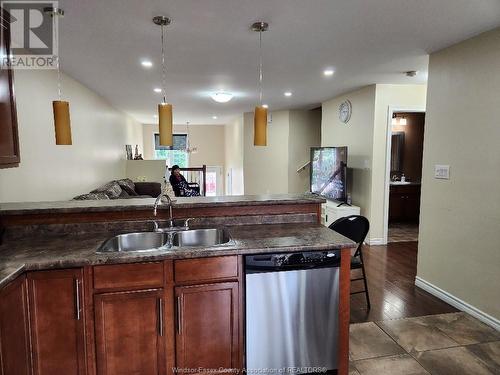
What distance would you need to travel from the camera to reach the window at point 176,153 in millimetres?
11383

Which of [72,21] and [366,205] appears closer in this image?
[72,21]

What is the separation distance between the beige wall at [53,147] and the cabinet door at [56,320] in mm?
1466

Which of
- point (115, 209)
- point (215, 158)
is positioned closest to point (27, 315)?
point (115, 209)

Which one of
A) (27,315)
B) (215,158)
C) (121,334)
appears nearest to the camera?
(27,315)

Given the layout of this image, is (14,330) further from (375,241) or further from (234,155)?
(234,155)

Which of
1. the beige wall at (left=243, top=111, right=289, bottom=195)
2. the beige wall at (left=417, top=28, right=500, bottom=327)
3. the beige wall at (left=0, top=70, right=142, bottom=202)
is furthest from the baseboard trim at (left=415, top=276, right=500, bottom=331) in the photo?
the beige wall at (left=243, top=111, right=289, bottom=195)

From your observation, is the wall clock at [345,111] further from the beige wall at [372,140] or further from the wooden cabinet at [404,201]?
the wooden cabinet at [404,201]

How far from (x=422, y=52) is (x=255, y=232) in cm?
257

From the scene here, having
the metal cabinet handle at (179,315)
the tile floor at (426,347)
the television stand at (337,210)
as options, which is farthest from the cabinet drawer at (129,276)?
the television stand at (337,210)

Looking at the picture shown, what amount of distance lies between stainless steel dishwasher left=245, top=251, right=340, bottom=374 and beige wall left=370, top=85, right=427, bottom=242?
10.5 feet

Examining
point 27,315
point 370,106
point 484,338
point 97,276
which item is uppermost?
point 370,106

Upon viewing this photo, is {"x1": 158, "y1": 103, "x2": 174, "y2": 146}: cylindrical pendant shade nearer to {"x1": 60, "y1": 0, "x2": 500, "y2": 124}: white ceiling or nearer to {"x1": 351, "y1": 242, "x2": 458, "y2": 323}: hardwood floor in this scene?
{"x1": 60, "y1": 0, "x2": 500, "y2": 124}: white ceiling

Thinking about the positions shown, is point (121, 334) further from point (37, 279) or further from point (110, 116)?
point (110, 116)

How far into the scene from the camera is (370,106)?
187 inches
